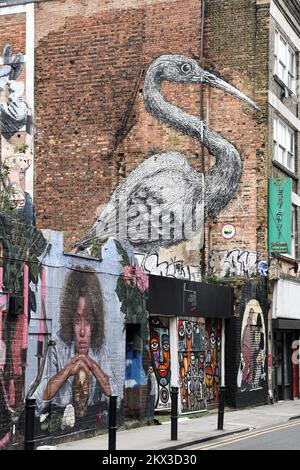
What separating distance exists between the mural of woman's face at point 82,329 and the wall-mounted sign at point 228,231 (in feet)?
33.3

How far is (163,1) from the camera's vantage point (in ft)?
92.5

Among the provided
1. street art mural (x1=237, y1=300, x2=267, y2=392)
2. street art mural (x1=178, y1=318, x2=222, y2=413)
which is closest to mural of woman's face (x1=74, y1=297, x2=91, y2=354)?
street art mural (x1=178, y1=318, x2=222, y2=413)

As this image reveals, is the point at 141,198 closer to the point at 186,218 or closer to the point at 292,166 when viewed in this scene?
the point at 186,218

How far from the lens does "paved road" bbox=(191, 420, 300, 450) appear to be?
51.9 feet

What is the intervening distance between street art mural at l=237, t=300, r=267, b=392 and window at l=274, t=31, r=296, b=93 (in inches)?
308

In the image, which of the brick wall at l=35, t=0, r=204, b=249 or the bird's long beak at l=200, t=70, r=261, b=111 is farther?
the brick wall at l=35, t=0, r=204, b=249

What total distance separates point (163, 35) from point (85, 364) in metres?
14.0

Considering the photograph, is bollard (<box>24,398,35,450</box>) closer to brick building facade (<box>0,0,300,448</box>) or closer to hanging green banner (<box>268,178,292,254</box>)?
brick building facade (<box>0,0,300,448</box>)

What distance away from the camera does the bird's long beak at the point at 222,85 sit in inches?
1069

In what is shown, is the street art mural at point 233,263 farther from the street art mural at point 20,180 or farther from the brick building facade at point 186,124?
the street art mural at point 20,180

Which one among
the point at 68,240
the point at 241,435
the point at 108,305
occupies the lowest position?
the point at 241,435

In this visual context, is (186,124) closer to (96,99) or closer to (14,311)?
(96,99)

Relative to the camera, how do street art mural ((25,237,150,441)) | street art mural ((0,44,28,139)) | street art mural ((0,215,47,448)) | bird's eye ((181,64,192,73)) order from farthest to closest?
A: street art mural ((0,44,28,139)), bird's eye ((181,64,192,73)), street art mural ((25,237,150,441)), street art mural ((0,215,47,448))

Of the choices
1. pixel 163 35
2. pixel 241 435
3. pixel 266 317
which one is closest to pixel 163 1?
pixel 163 35
